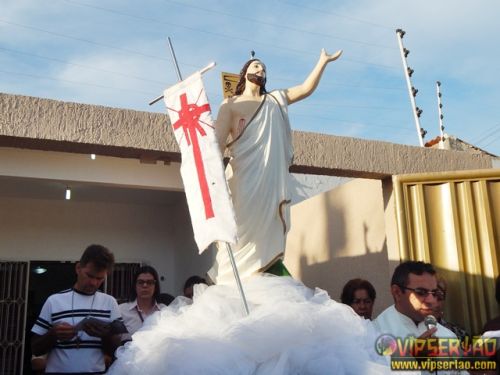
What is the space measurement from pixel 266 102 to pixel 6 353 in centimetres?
540

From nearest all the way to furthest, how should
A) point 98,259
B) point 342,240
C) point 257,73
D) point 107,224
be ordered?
point 98,259
point 257,73
point 342,240
point 107,224

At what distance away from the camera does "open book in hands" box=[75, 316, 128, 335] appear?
9.33 ft

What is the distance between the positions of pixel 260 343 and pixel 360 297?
5.62 ft

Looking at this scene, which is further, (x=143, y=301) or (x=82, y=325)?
(x=143, y=301)

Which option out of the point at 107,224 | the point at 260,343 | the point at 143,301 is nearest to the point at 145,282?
the point at 143,301

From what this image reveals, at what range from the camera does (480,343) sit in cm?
279

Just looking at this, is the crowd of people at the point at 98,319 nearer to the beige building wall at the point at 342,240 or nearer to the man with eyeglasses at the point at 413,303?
the man with eyeglasses at the point at 413,303

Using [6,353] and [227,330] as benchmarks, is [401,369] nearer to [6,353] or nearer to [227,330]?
[227,330]

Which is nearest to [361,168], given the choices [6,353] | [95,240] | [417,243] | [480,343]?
[417,243]

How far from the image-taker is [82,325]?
2844 millimetres

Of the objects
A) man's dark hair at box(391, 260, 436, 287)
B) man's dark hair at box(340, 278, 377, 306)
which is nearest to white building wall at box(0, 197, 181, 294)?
man's dark hair at box(340, 278, 377, 306)

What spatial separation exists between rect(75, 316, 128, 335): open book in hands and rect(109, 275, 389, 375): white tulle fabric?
40 centimetres

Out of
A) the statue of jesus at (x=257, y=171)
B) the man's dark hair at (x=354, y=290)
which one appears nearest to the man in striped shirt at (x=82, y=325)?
the statue of jesus at (x=257, y=171)

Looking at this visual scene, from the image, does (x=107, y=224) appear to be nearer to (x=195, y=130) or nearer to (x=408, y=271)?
(x=195, y=130)
